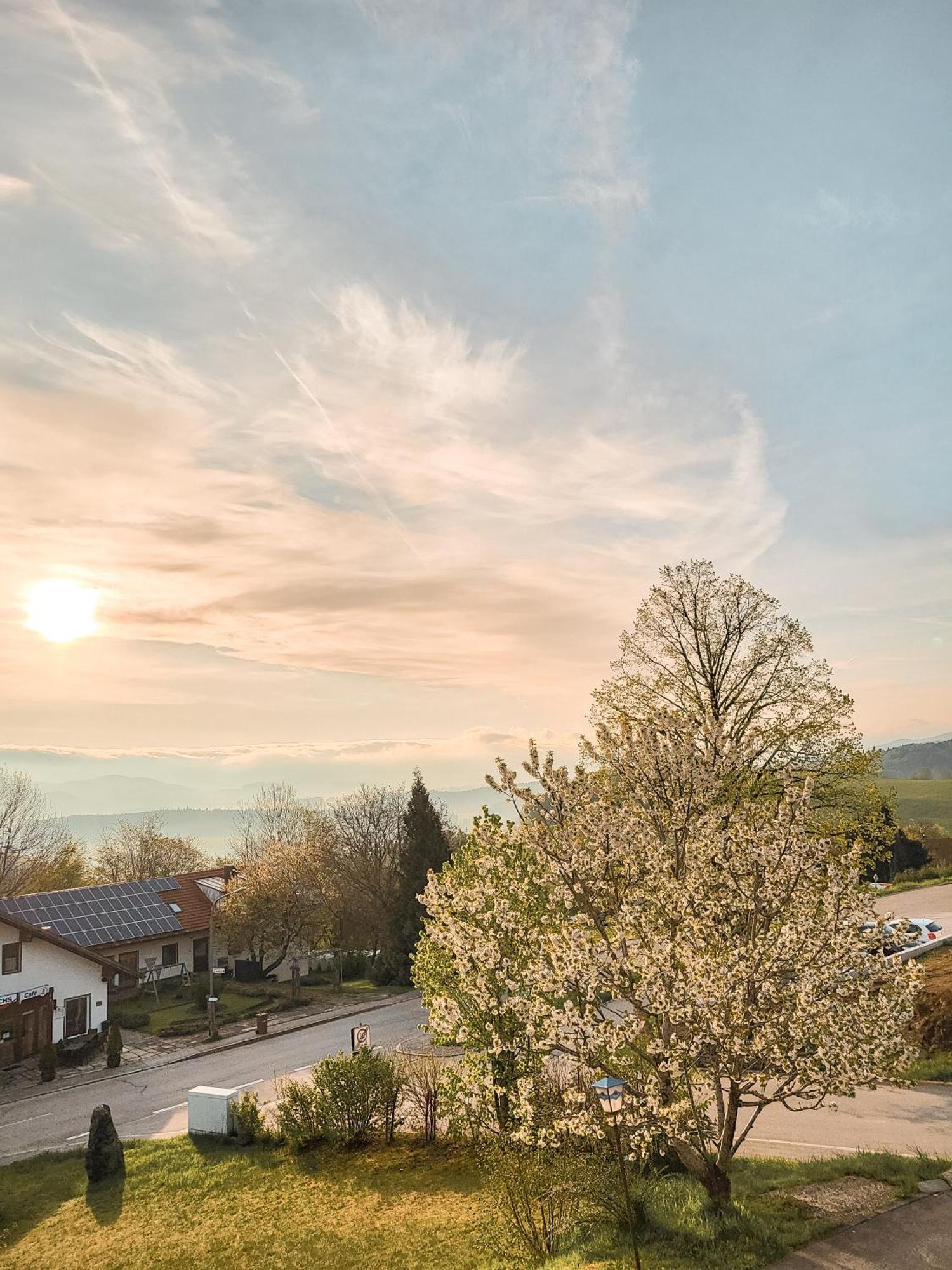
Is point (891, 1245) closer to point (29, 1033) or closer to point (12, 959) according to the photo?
point (12, 959)

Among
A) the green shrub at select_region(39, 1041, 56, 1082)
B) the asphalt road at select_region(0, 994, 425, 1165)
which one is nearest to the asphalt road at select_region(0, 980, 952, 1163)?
the asphalt road at select_region(0, 994, 425, 1165)

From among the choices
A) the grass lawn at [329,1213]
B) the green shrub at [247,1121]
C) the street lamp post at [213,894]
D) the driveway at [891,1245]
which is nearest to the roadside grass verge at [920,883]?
the street lamp post at [213,894]

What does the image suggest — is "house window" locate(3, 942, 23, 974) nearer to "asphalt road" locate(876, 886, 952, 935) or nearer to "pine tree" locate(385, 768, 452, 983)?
"pine tree" locate(385, 768, 452, 983)

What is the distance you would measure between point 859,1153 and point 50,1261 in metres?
16.8

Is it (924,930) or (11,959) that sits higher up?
(11,959)

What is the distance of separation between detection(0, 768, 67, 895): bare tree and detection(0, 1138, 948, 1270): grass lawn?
45109 mm

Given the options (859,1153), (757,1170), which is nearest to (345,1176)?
(757,1170)

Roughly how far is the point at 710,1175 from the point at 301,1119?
13.1m

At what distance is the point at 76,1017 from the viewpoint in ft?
120

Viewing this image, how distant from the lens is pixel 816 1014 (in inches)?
449

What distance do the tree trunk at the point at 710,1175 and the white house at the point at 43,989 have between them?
103ft

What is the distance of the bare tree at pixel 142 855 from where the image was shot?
7275 centimetres

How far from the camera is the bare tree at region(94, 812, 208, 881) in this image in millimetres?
72750

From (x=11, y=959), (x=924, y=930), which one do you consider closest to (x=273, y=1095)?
(x=11, y=959)
